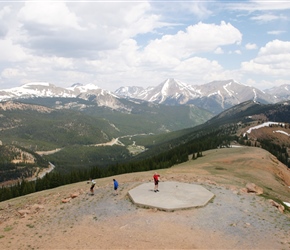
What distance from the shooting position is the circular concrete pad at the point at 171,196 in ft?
133

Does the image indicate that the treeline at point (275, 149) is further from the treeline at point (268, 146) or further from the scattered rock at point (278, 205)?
the scattered rock at point (278, 205)

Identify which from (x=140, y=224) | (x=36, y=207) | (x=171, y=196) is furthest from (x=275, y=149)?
(x=36, y=207)

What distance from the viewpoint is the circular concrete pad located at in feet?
133

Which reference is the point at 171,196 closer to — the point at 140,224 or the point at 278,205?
the point at 140,224

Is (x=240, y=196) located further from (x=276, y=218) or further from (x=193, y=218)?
(x=193, y=218)

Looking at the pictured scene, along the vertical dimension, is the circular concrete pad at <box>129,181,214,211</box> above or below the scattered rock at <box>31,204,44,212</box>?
above

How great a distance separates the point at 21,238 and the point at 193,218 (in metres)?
20.5

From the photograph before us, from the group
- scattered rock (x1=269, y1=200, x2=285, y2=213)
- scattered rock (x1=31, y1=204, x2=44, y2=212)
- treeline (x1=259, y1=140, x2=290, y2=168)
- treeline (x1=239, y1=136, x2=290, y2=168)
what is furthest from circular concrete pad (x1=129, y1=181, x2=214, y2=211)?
treeline (x1=239, y1=136, x2=290, y2=168)

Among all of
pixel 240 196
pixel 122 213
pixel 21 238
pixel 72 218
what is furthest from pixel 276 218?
pixel 21 238

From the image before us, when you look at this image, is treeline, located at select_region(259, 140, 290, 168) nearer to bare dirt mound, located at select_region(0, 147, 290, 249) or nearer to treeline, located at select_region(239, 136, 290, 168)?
treeline, located at select_region(239, 136, 290, 168)

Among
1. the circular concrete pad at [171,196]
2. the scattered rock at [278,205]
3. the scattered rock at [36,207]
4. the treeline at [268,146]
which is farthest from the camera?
the treeline at [268,146]

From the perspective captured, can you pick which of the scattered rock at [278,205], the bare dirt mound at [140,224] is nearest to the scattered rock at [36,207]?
the bare dirt mound at [140,224]

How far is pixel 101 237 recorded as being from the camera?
32.4 metres

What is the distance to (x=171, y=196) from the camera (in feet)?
146
